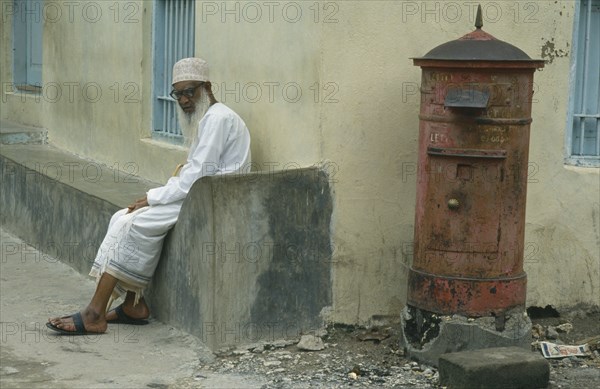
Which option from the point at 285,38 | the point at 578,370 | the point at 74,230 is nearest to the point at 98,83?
the point at 74,230

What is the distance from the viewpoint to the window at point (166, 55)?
27.5 ft

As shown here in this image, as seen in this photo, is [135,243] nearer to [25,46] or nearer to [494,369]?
[494,369]

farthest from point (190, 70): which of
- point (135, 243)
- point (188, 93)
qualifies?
point (135, 243)

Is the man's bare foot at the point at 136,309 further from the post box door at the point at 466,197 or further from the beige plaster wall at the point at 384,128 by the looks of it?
the post box door at the point at 466,197

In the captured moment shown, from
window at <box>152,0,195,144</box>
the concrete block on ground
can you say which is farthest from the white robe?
the concrete block on ground

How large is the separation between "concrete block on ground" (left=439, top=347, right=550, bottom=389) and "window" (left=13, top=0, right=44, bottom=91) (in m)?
7.26

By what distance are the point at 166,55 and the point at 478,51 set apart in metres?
3.37

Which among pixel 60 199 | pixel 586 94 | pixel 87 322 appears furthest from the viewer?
pixel 60 199

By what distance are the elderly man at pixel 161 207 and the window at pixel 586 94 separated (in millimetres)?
2140

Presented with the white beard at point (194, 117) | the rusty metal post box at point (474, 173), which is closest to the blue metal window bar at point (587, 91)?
the rusty metal post box at point (474, 173)

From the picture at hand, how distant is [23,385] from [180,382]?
808 millimetres

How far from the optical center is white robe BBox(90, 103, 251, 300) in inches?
262

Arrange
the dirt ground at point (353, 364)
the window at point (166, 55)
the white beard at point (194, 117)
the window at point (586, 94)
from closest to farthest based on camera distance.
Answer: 1. the dirt ground at point (353, 364)
2. the white beard at point (194, 117)
3. the window at point (586, 94)
4. the window at point (166, 55)

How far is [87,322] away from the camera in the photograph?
22.2ft
